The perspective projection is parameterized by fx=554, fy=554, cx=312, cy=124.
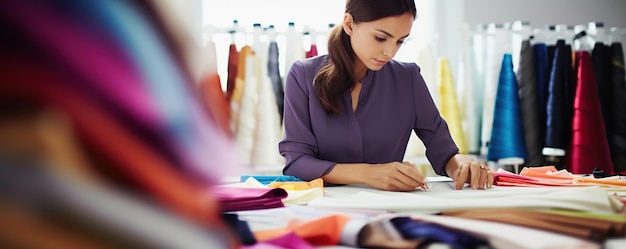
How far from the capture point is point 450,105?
2500 mm

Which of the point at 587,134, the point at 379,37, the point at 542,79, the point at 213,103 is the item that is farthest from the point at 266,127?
the point at 213,103

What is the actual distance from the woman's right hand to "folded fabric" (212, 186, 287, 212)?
27 centimetres

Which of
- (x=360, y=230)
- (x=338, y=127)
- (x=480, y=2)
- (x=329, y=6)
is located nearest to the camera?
(x=360, y=230)

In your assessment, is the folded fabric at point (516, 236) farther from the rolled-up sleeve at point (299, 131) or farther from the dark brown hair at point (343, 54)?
the dark brown hair at point (343, 54)

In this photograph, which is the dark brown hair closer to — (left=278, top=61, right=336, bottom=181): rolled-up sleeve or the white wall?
(left=278, top=61, right=336, bottom=181): rolled-up sleeve

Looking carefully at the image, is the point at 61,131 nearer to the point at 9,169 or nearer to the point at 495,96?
the point at 9,169

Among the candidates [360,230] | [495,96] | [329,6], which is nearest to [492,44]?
[495,96]

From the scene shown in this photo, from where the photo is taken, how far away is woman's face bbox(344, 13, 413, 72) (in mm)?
1370

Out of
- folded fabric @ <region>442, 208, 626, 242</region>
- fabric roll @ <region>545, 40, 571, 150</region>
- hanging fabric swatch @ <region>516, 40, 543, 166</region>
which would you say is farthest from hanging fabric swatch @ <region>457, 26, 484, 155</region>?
folded fabric @ <region>442, 208, 626, 242</region>

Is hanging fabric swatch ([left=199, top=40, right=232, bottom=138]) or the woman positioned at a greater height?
the woman

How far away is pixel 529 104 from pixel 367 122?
118cm

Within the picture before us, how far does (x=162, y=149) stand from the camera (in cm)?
28

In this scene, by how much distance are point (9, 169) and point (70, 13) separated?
75mm

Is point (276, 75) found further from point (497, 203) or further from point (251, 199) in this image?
point (497, 203)
